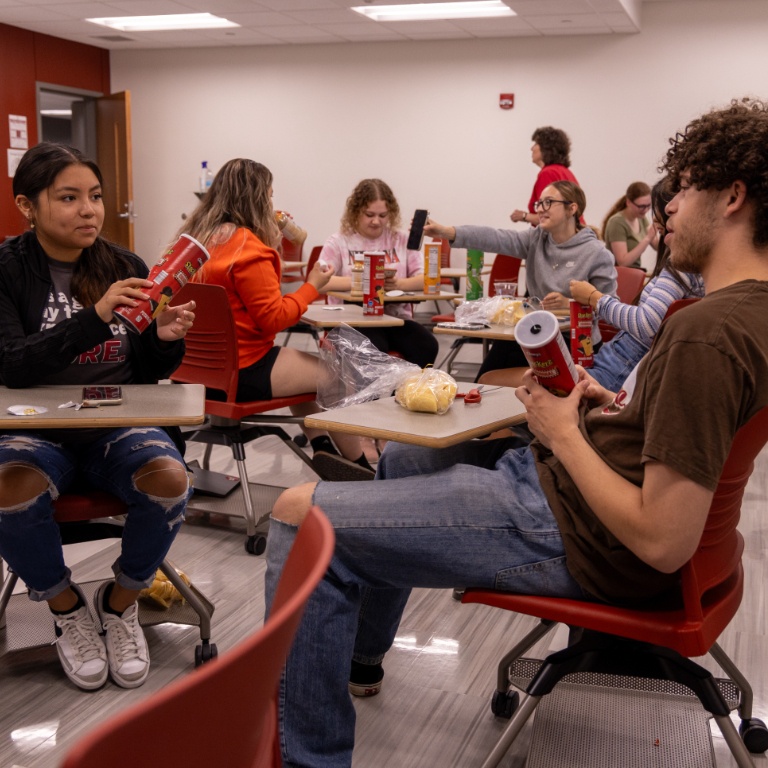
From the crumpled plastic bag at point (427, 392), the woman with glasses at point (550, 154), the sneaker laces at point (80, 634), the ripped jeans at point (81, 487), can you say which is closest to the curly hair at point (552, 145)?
the woman with glasses at point (550, 154)

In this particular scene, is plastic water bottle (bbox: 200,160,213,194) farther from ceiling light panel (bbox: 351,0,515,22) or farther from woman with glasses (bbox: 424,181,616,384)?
woman with glasses (bbox: 424,181,616,384)

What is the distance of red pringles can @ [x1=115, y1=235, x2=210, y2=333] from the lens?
1.92 metres

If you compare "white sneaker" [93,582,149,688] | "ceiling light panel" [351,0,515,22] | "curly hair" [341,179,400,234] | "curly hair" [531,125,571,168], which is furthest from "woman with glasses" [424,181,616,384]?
"ceiling light panel" [351,0,515,22]

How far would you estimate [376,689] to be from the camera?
210 cm

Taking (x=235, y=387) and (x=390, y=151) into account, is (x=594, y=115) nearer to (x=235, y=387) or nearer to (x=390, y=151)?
(x=390, y=151)

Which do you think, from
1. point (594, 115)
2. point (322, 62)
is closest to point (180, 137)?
point (322, 62)

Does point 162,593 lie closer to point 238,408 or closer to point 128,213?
point 238,408

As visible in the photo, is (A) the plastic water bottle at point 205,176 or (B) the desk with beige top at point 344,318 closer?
(B) the desk with beige top at point 344,318

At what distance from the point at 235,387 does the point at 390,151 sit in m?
6.99

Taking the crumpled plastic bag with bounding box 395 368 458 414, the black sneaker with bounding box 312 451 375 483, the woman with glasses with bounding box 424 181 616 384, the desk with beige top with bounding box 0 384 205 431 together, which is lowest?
the black sneaker with bounding box 312 451 375 483

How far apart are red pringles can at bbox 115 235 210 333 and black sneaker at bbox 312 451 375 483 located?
50 centimetres

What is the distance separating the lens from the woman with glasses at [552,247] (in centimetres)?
379

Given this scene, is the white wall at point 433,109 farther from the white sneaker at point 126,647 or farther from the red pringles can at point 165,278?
the white sneaker at point 126,647

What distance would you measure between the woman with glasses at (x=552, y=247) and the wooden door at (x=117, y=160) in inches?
254
